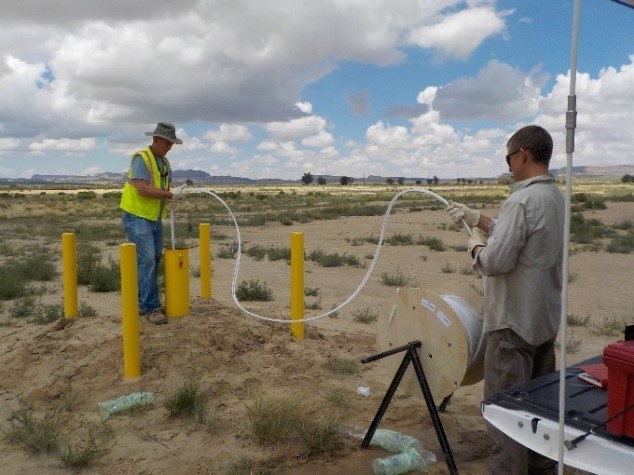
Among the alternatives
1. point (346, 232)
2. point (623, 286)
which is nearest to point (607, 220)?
point (346, 232)

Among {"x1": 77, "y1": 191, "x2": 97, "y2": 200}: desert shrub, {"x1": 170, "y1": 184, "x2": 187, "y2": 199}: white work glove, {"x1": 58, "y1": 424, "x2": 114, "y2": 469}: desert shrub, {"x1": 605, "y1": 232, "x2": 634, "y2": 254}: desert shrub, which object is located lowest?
{"x1": 605, "y1": 232, "x2": 634, "y2": 254}: desert shrub

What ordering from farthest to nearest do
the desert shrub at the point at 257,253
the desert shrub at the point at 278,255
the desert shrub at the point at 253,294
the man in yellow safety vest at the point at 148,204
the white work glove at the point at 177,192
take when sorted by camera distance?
the desert shrub at the point at 257,253
the desert shrub at the point at 278,255
the desert shrub at the point at 253,294
the white work glove at the point at 177,192
the man in yellow safety vest at the point at 148,204

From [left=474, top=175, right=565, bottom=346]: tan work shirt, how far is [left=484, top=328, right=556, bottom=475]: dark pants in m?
0.08

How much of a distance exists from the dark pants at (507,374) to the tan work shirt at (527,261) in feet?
0.27

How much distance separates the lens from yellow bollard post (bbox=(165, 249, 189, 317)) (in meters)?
6.41

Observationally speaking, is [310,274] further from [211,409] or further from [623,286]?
[211,409]

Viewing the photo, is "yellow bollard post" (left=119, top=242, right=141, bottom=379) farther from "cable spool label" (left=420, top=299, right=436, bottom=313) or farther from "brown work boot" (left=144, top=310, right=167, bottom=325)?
"cable spool label" (left=420, top=299, right=436, bottom=313)

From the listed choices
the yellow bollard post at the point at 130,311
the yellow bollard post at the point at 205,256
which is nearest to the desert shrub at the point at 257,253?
the yellow bollard post at the point at 205,256

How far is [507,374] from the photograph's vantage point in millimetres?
3668

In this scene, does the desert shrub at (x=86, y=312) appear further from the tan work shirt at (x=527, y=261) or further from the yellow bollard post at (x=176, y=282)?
the tan work shirt at (x=527, y=261)

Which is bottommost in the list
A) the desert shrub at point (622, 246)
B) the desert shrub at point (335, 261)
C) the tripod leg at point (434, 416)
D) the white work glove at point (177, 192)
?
the desert shrub at point (622, 246)

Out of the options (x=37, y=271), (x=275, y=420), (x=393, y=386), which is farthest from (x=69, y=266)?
(x=37, y=271)

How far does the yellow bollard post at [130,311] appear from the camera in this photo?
18.1ft

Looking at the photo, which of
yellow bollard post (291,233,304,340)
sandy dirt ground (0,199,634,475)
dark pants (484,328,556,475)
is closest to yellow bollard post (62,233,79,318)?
sandy dirt ground (0,199,634,475)
